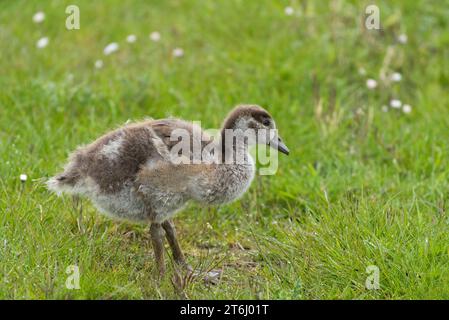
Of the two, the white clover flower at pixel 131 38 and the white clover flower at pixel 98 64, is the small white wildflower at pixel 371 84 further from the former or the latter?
the white clover flower at pixel 98 64

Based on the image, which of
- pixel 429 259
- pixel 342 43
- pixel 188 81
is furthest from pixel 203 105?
pixel 429 259

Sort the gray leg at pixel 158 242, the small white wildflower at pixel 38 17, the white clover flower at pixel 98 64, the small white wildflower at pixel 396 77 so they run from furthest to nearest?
the small white wildflower at pixel 38 17 → the white clover flower at pixel 98 64 → the small white wildflower at pixel 396 77 → the gray leg at pixel 158 242

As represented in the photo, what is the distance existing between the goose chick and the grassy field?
1.07ft

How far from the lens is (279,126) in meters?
7.27

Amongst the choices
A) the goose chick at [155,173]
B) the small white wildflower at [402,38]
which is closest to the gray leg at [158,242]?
the goose chick at [155,173]

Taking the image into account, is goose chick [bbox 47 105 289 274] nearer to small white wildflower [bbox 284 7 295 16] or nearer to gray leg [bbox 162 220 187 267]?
gray leg [bbox 162 220 187 267]

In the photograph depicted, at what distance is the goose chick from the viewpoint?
4.91 m

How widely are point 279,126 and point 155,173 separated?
8.46 feet

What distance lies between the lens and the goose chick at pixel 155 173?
4.91m

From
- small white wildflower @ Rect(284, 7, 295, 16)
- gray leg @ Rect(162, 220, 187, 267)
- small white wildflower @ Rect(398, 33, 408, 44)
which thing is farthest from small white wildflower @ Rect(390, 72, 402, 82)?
gray leg @ Rect(162, 220, 187, 267)

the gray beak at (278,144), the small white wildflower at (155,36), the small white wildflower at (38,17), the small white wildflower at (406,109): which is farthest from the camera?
the small white wildflower at (38,17)

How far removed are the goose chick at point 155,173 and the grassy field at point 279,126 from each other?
33 centimetres

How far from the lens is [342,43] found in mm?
8242
